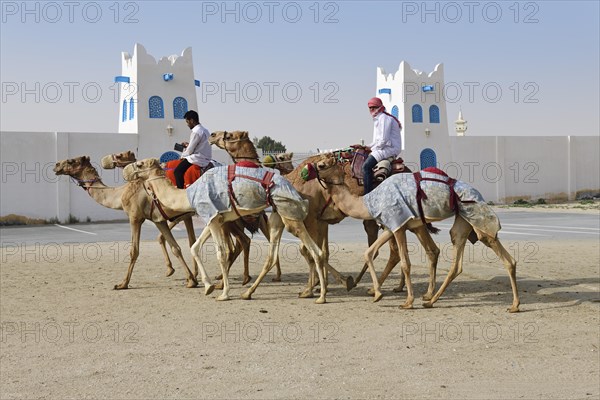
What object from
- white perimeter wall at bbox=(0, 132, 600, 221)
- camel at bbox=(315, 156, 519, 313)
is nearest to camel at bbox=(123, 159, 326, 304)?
camel at bbox=(315, 156, 519, 313)

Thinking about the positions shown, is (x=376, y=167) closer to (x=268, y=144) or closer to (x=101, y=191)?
(x=101, y=191)

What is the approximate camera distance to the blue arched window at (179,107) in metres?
28.2

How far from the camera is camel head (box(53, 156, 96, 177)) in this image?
1093 cm

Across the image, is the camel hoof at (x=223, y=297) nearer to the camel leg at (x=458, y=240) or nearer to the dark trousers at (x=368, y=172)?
the dark trousers at (x=368, y=172)

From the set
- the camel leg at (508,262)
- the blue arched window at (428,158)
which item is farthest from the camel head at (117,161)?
the blue arched window at (428,158)

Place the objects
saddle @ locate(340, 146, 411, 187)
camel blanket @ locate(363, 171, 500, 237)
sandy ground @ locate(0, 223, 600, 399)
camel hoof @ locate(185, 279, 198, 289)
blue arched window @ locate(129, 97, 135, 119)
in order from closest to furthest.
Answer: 1. sandy ground @ locate(0, 223, 600, 399)
2. camel blanket @ locate(363, 171, 500, 237)
3. saddle @ locate(340, 146, 411, 187)
4. camel hoof @ locate(185, 279, 198, 289)
5. blue arched window @ locate(129, 97, 135, 119)

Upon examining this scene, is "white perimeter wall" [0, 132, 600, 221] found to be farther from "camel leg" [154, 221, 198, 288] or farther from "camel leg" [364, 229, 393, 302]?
"camel leg" [364, 229, 393, 302]

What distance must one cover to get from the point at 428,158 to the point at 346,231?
1430cm

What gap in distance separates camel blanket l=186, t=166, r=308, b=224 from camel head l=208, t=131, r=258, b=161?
71 cm

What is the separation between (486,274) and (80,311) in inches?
245

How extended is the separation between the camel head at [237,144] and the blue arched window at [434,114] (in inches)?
→ 1024

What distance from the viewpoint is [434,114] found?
3512 centimetres

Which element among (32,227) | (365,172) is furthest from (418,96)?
(365,172)

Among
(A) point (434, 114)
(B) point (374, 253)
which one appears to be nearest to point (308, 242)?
(B) point (374, 253)
